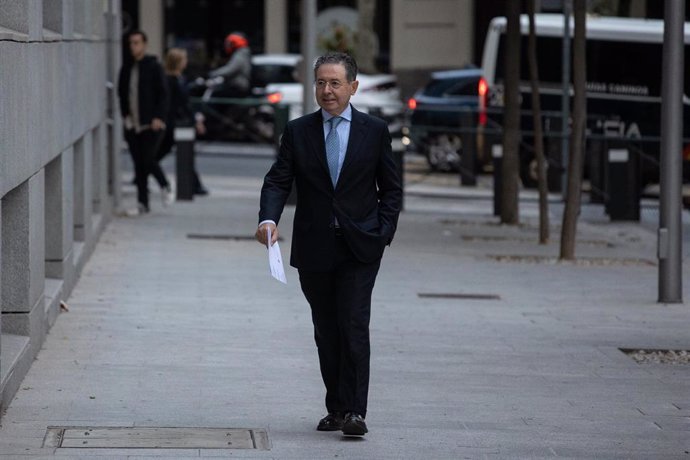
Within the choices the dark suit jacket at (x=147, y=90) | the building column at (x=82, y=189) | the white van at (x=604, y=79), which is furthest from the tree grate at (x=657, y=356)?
the white van at (x=604, y=79)

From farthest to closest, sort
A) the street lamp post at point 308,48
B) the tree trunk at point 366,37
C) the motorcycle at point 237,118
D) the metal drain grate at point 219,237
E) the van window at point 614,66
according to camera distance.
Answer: the tree trunk at point 366,37, the motorcycle at point 237,118, the van window at point 614,66, the street lamp post at point 308,48, the metal drain grate at point 219,237

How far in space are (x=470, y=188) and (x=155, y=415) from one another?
15579mm

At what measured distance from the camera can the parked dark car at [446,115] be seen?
76.5 ft

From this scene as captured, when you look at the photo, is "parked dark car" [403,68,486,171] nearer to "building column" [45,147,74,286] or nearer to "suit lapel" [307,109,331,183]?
"building column" [45,147,74,286]

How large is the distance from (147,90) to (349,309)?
10523mm

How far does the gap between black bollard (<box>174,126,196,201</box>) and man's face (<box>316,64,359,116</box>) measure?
1292 cm

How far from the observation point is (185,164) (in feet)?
65.9

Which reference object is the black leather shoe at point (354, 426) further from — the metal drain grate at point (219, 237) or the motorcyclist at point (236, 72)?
the motorcyclist at point (236, 72)

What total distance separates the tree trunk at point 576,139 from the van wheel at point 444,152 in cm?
840

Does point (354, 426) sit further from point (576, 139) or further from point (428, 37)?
point (428, 37)

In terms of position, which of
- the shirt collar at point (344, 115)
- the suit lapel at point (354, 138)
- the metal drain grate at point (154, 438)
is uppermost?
the shirt collar at point (344, 115)

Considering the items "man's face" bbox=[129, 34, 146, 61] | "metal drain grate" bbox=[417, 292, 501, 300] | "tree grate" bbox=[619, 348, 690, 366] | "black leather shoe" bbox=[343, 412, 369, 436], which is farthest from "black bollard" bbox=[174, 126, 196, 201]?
"black leather shoe" bbox=[343, 412, 369, 436]

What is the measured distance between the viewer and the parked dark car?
23.3 metres

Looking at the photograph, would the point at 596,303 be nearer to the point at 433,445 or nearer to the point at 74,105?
the point at 74,105
